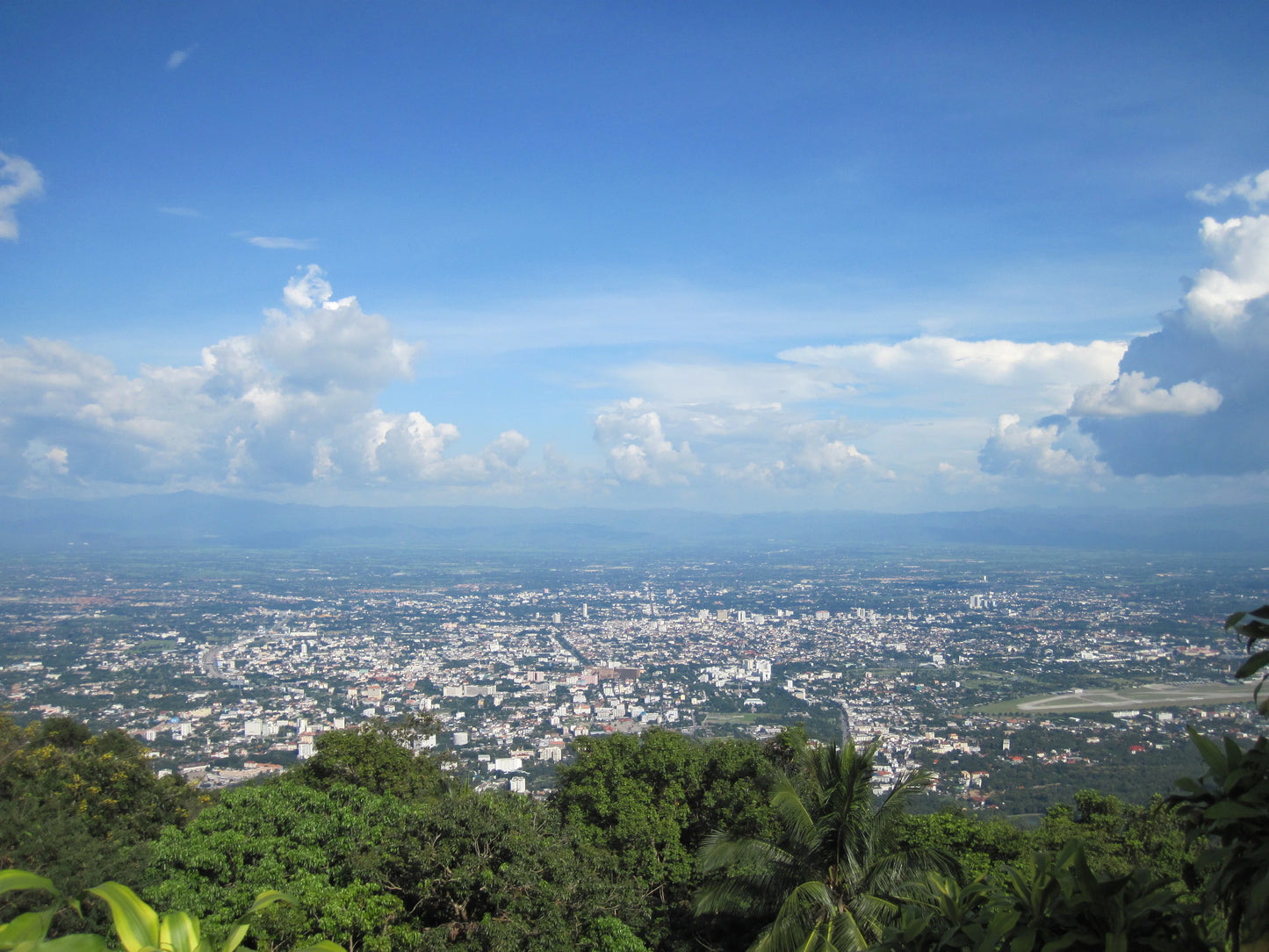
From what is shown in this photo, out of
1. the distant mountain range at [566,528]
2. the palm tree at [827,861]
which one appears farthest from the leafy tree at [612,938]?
the distant mountain range at [566,528]

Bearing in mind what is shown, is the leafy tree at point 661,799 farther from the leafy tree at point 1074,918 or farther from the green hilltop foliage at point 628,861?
the leafy tree at point 1074,918

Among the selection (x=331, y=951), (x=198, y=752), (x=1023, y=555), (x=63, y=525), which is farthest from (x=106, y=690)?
(x=63, y=525)

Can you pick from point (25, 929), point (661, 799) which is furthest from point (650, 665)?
point (25, 929)

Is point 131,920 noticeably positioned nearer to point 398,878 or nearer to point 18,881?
point 18,881

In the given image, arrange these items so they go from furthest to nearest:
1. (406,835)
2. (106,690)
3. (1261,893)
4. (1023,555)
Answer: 1. (1023,555)
2. (106,690)
3. (406,835)
4. (1261,893)

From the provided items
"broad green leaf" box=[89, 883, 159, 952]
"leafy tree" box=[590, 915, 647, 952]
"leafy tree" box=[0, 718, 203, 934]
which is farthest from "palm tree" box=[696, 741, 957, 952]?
"leafy tree" box=[0, 718, 203, 934]

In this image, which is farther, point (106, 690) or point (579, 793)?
point (106, 690)

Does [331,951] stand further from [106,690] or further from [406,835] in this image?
[106,690]
